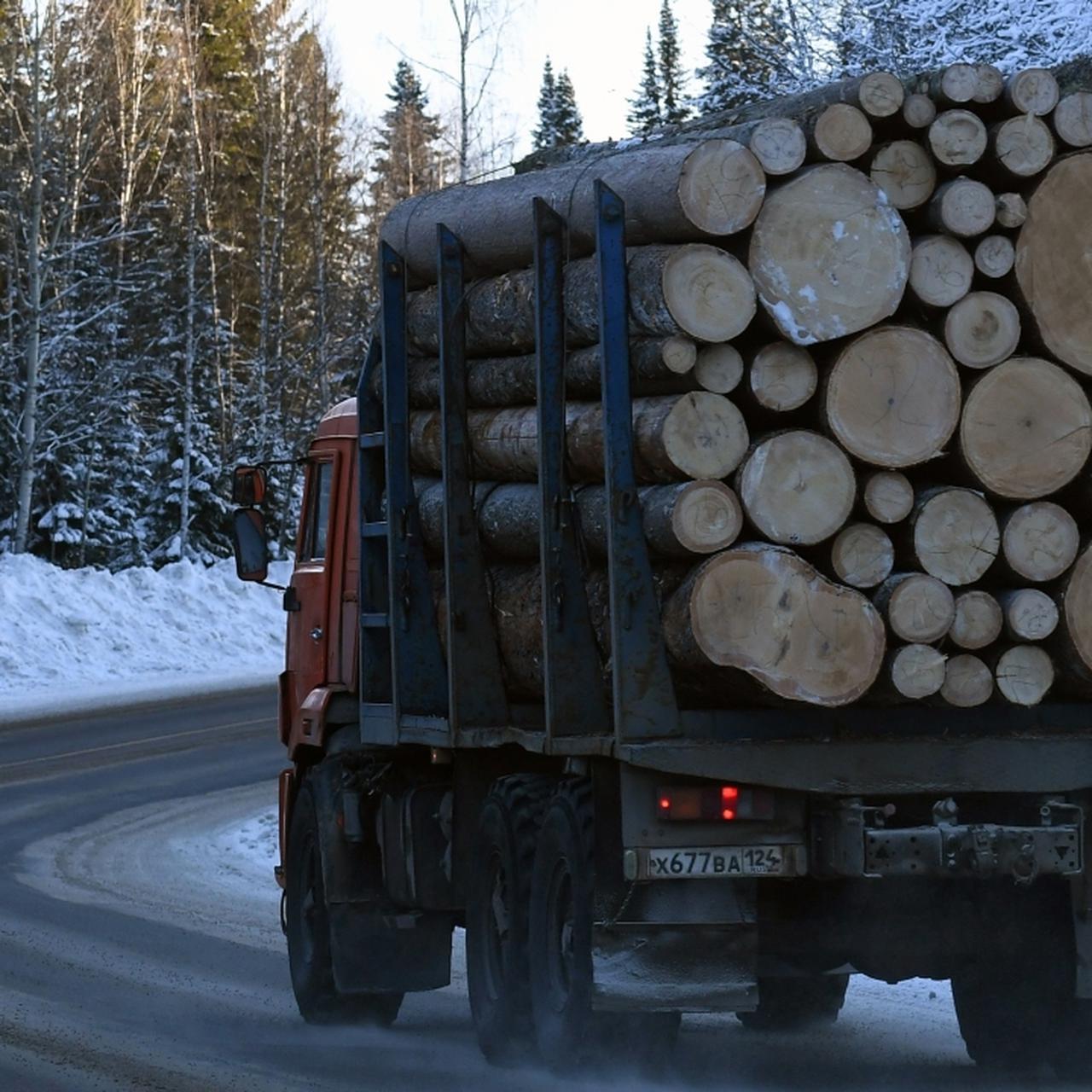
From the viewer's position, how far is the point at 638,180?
7465mm

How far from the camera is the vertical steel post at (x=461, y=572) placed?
8.62 metres

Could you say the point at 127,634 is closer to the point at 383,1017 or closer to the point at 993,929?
the point at 383,1017

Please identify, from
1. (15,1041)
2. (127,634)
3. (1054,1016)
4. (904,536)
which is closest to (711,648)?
(904,536)

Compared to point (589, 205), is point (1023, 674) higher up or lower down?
lower down

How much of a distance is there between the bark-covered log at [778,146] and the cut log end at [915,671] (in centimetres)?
149

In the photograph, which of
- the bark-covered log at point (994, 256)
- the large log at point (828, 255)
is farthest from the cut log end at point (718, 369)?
the bark-covered log at point (994, 256)

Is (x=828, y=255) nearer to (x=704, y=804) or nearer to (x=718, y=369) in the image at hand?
(x=718, y=369)

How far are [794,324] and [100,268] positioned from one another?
33038 millimetres

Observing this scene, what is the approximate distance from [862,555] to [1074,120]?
154cm

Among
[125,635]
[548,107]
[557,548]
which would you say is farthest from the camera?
[548,107]

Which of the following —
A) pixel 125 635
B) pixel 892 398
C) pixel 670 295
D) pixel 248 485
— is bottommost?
pixel 125 635

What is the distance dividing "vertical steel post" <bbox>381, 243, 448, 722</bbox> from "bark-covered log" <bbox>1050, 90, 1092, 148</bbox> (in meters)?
2.80

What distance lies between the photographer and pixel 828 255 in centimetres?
724

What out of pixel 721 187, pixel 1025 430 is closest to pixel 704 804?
pixel 1025 430
